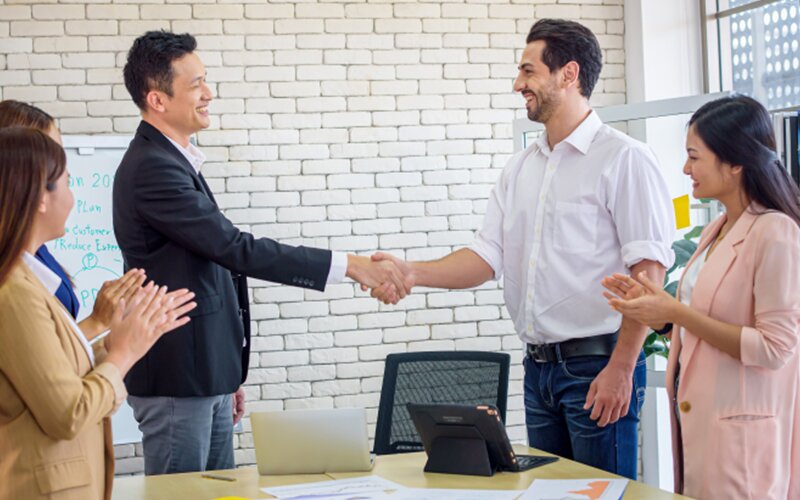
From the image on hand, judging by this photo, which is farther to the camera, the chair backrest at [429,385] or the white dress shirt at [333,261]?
the chair backrest at [429,385]

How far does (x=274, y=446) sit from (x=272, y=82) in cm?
291

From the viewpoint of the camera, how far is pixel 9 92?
5.00 meters

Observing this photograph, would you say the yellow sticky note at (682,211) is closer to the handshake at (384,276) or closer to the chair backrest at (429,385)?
the chair backrest at (429,385)

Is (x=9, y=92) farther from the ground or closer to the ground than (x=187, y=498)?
farther from the ground

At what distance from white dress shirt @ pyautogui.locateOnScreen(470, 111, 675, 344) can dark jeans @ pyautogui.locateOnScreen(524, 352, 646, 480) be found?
98mm

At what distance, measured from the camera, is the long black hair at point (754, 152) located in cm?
264

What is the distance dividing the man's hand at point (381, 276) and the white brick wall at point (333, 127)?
1638mm

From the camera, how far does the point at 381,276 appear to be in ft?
12.3

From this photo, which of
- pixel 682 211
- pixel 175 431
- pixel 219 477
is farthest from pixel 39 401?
pixel 682 211

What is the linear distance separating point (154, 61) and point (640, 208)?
160 cm

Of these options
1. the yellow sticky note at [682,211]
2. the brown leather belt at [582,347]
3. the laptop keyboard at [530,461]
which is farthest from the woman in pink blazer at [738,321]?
the yellow sticky note at [682,211]

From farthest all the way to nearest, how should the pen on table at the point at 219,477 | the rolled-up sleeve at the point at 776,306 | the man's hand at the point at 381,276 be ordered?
the man's hand at the point at 381,276, the pen on table at the point at 219,477, the rolled-up sleeve at the point at 776,306

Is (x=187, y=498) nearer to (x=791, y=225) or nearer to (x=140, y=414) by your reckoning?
(x=140, y=414)

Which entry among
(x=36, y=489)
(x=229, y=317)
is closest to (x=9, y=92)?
(x=229, y=317)
